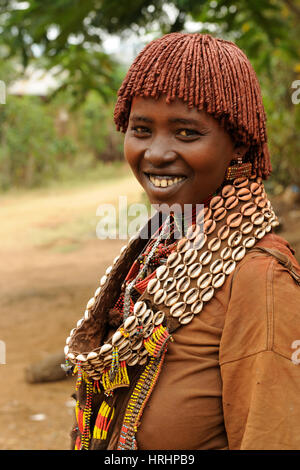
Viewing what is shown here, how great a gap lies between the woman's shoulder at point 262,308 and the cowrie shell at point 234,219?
100 millimetres

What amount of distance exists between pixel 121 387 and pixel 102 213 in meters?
12.1

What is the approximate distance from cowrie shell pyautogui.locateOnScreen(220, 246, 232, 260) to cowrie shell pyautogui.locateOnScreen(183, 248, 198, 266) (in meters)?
0.08

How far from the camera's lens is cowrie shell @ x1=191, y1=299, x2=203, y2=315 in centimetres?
134

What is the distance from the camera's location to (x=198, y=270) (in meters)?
1.37

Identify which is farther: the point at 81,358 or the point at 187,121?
the point at 81,358

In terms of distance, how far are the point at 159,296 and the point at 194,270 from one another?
12 cm

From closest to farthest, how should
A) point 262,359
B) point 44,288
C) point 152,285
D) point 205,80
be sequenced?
point 262,359 < point 205,80 < point 152,285 < point 44,288

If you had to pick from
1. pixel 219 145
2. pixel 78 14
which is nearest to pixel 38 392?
pixel 78 14

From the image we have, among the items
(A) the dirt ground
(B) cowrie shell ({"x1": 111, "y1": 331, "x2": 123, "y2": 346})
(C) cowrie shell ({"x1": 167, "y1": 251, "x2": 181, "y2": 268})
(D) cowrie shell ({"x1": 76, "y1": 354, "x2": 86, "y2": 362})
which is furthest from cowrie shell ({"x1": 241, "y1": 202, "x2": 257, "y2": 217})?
(A) the dirt ground

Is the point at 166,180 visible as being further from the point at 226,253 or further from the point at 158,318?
the point at 158,318

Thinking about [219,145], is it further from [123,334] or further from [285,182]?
[285,182]

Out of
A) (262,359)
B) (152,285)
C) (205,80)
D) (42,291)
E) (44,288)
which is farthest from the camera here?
(44,288)

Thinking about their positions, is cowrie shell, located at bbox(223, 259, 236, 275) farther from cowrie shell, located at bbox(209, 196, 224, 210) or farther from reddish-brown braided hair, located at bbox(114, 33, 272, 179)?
reddish-brown braided hair, located at bbox(114, 33, 272, 179)

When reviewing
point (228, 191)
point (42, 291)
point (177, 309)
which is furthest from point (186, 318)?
point (42, 291)
